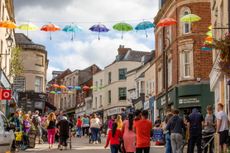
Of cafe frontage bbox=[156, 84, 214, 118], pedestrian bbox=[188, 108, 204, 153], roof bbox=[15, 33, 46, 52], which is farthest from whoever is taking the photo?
roof bbox=[15, 33, 46, 52]

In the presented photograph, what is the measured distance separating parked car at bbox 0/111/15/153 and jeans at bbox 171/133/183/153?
16.4ft

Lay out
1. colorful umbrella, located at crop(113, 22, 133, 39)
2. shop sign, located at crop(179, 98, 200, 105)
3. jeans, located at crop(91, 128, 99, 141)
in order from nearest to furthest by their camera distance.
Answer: jeans, located at crop(91, 128, 99, 141), colorful umbrella, located at crop(113, 22, 133, 39), shop sign, located at crop(179, 98, 200, 105)

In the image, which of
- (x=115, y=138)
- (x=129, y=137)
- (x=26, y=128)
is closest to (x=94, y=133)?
(x=26, y=128)

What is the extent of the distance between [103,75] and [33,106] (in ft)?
60.6

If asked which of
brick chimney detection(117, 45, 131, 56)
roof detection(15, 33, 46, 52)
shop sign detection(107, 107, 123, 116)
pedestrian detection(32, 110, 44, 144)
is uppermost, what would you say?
brick chimney detection(117, 45, 131, 56)

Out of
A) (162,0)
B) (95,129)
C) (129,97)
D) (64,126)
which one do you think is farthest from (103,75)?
(64,126)

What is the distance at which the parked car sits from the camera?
45.1 ft

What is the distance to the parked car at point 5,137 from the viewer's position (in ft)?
45.1

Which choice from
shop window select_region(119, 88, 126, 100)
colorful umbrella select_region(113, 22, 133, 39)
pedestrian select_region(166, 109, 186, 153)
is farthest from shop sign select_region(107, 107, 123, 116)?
pedestrian select_region(166, 109, 186, 153)

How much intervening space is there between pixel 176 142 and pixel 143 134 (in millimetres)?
1953

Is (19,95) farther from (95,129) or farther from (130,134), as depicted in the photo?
(130,134)

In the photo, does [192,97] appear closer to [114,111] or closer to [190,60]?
[190,60]

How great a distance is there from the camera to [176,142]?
16.0m

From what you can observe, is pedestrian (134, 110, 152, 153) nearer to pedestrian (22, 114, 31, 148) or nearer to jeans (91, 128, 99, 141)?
pedestrian (22, 114, 31, 148)
